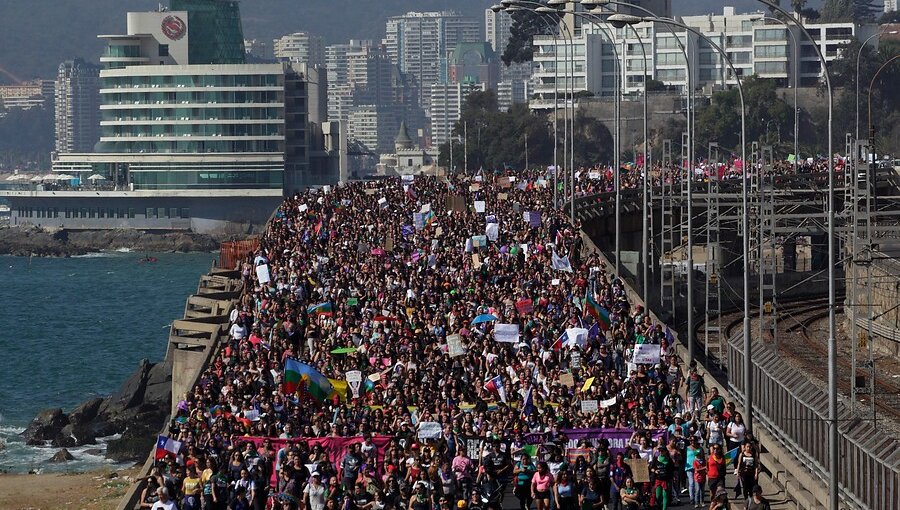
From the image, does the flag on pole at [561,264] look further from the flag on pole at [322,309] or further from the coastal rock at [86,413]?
the coastal rock at [86,413]

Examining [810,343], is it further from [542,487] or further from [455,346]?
[542,487]

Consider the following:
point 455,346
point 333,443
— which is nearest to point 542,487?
point 333,443

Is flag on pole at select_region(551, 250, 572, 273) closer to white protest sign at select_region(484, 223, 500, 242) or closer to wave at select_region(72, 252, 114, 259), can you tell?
white protest sign at select_region(484, 223, 500, 242)

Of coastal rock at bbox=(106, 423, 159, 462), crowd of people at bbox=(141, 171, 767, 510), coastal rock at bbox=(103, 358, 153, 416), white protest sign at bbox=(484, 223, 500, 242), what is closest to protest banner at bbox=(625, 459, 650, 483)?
crowd of people at bbox=(141, 171, 767, 510)

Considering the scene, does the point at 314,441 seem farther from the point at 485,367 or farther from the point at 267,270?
the point at 267,270

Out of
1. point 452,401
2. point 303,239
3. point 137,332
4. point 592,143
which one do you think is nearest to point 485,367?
point 452,401

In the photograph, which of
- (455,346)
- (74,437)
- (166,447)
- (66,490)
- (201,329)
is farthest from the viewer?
(74,437)
